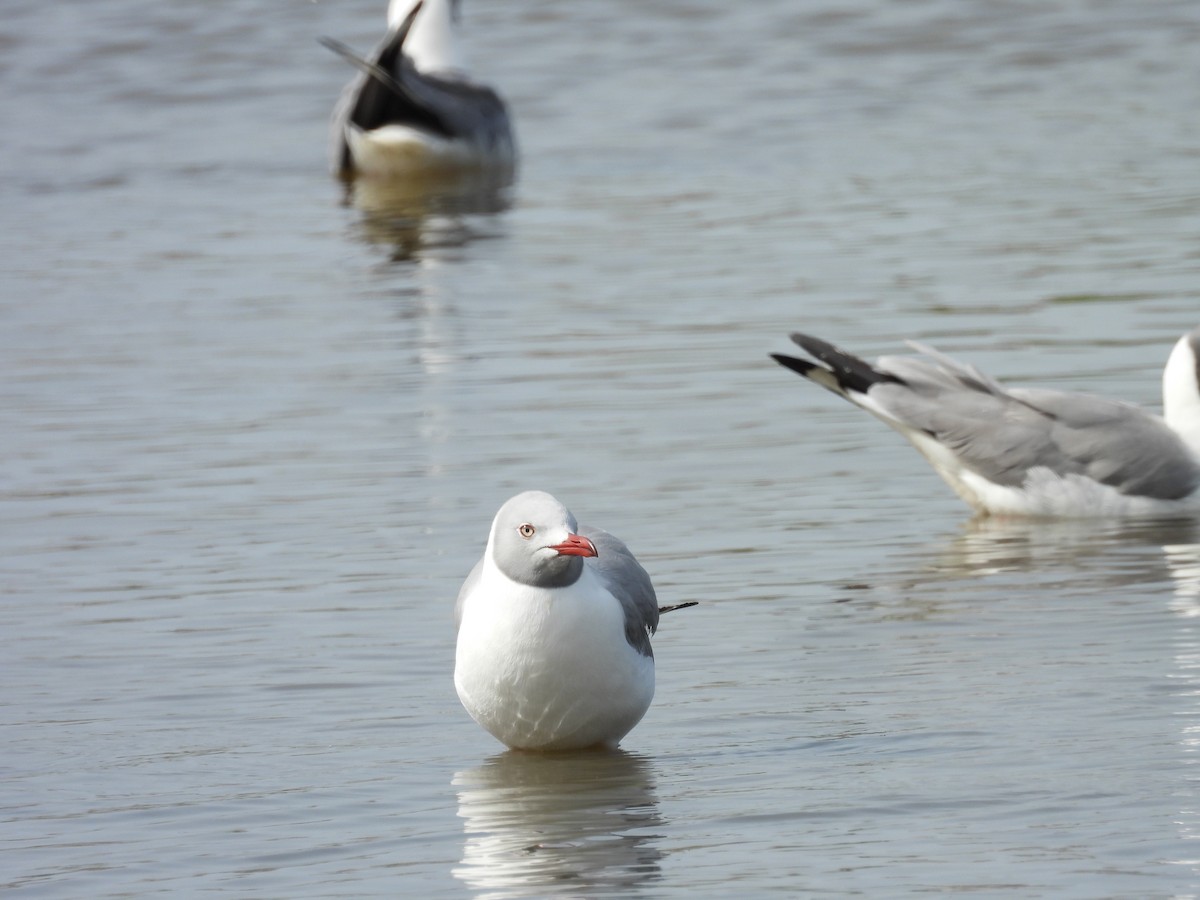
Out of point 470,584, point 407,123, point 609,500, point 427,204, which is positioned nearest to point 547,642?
point 470,584

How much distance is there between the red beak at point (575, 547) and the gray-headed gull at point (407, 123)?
38.9ft

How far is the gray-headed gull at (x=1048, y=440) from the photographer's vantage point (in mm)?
8898

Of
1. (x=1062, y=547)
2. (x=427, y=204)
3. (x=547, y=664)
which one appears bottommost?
(x=427, y=204)

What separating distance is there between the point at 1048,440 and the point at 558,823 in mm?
3819

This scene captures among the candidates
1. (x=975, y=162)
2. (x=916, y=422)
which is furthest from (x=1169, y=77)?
(x=916, y=422)

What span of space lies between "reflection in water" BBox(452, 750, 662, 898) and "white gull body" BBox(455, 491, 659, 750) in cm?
9

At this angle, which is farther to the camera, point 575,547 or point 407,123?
point 407,123

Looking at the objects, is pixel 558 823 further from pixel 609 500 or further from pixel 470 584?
pixel 609 500

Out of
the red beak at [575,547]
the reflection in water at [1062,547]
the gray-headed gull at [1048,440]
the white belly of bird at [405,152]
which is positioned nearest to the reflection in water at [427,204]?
the white belly of bird at [405,152]

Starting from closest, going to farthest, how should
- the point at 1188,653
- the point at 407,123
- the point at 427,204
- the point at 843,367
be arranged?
the point at 1188,653, the point at 843,367, the point at 427,204, the point at 407,123

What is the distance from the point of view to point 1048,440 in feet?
29.7

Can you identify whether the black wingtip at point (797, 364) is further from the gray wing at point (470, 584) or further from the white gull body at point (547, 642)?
the white gull body at point (547, 642)

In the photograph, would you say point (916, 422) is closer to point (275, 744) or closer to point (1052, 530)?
point (1052, 530)

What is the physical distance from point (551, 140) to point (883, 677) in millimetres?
12190
